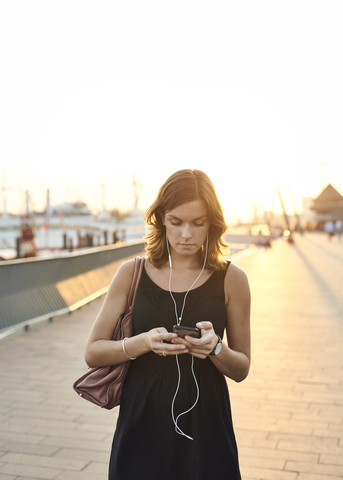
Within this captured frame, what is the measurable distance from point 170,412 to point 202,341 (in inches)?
16.3

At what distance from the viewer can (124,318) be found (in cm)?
279

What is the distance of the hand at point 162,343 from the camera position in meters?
2.42

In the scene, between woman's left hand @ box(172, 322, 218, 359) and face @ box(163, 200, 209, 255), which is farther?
face @ box(163, 200, 209, 255)

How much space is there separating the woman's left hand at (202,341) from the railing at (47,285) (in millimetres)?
7240

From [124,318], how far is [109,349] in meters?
0.13

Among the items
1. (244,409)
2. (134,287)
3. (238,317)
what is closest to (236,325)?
(238,317)

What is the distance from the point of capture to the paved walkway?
4.92 meters

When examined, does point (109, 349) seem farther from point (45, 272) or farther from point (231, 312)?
point (45, 272)

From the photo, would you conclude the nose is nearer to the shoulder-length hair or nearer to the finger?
the shoulder-length hair

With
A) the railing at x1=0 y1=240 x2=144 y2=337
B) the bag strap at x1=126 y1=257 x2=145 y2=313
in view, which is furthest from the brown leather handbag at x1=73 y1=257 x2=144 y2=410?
the railing at x1=0 y1=240 x2=144 y2=337

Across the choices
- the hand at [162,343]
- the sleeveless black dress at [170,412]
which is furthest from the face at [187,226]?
the hand at [162,343]

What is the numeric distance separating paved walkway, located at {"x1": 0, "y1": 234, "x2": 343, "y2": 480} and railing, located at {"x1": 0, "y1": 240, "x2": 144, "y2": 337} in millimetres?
309

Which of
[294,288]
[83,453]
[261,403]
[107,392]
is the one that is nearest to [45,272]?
[261,403]

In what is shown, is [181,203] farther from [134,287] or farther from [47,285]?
[47,285]
